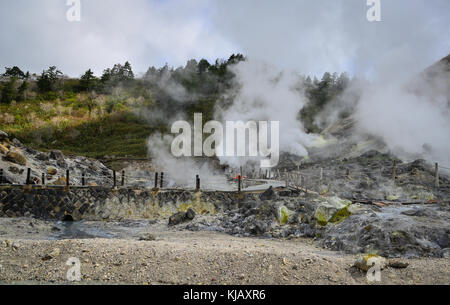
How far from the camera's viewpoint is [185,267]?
659cm

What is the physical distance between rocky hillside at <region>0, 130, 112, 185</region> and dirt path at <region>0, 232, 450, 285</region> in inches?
418

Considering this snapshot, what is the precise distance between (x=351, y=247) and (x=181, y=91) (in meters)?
71.2

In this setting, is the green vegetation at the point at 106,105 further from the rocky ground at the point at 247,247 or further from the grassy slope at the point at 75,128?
the rocky ground at the point at 247,247

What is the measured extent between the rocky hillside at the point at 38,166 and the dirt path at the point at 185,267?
10.6 metres

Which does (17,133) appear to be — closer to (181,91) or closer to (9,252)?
(181,91)

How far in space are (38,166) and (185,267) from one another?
1878 cm

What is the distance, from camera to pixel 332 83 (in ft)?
247

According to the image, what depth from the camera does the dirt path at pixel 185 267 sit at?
602 cm

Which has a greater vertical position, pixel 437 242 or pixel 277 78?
pixel 277 78

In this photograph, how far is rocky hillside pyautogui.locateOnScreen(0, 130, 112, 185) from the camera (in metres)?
17.8

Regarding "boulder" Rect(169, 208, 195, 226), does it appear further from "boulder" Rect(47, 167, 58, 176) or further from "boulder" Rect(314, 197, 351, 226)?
"boulder" Rect(47, 167, 58, 176)

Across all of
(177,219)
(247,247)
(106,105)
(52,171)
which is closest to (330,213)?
(247,247)

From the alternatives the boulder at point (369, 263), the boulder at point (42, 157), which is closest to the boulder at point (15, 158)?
the boulder at point (42, 157)
